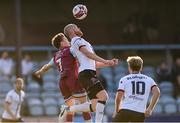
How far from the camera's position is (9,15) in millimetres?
28875

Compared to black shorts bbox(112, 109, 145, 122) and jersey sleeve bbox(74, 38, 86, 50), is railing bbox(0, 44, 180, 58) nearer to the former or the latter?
jersey sleeve bbox(74, 38, 86, 50)

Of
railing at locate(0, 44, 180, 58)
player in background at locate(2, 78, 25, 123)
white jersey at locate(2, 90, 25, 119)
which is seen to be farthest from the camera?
railing at locate(0, 44, 180, 58)

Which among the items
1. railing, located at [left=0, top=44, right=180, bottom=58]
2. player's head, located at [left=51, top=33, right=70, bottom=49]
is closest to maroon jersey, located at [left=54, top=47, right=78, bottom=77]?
player's head, located at [left=51, top=33, right=70, bottom=49]

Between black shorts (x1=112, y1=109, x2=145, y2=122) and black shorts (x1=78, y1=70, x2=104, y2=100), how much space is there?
1.84 meters

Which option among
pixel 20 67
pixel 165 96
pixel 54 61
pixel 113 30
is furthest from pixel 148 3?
pixel 54 61

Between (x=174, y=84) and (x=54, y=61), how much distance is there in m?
Result: 10.8

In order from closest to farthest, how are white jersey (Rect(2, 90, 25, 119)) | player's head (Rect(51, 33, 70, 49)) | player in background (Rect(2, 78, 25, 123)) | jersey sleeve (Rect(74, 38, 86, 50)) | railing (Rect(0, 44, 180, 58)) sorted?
jersey sleeve (Rect(74, 38, 86, 50)) → player's head (Rect(51, 33, 70, 49)) → player in background (Rect(2, 78, 25, 123)) → white jersey (Rect(2, 90, 25, 119)) → railing (Rect(0, 44, 180, 58))

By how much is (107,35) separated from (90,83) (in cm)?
1510

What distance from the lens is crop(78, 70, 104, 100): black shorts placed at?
13961 mm

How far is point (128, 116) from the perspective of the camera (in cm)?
1212

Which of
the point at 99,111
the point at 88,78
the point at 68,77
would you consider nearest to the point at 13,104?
the point at 68,77

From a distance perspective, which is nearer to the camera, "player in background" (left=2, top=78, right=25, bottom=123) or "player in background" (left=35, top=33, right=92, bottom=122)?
"player in background" (left=35, top=33, right=92, bottom=122)

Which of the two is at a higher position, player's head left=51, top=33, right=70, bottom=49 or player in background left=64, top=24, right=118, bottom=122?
player's head left=51, top=33, right=70, bottom=49

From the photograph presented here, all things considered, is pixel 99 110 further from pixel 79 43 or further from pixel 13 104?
pixel 13 104
